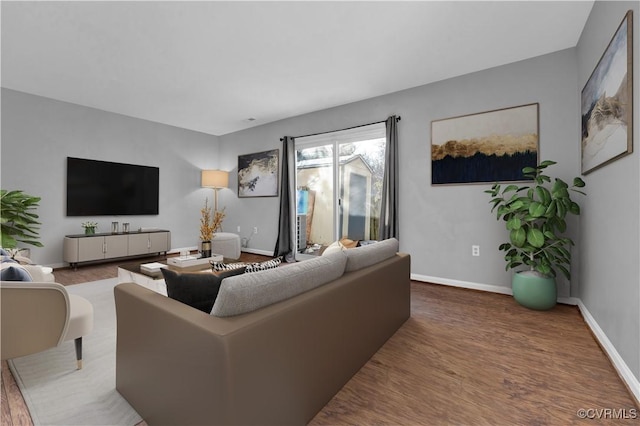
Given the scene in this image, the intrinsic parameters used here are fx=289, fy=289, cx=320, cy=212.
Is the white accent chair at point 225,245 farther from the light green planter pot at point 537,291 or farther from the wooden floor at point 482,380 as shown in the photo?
the light green planter pot at point 537,291

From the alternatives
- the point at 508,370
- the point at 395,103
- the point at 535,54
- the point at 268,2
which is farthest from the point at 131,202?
the point at 535,54

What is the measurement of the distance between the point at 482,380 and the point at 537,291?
1.52 metres

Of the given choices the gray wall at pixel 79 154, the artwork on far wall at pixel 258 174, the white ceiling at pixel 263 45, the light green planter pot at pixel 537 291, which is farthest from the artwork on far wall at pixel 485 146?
the gray wall at pixel 79 154

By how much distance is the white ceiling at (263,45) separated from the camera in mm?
2346

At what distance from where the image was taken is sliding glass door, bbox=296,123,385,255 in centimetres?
432

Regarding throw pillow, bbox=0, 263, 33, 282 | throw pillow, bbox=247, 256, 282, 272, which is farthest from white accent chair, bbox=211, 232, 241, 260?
throw pillow, bbox=247, 256, 282, 272

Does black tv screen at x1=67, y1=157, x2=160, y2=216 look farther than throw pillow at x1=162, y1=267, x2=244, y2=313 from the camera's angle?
Yes

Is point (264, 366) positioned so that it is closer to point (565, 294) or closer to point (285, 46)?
point (285, 46)

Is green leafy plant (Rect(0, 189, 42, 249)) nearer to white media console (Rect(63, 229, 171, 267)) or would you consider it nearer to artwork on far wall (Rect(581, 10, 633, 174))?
white media console (Rect(63, 229, 171, 267))

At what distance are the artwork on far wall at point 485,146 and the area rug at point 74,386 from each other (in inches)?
141

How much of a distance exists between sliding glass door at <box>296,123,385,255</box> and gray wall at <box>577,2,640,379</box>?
90.2 inches

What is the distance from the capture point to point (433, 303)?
2.95 metres

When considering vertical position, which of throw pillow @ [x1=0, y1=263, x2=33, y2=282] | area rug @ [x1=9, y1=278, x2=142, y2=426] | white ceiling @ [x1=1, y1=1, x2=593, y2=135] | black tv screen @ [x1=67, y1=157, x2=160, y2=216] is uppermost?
white ceiling @ [x1=1, y1=1, x2=593, y2=135]

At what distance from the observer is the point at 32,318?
1.51 m
